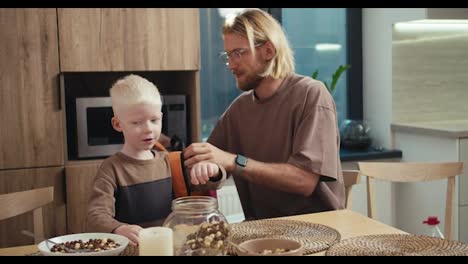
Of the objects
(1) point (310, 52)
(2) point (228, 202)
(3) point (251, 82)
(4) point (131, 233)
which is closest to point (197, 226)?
(4) point (131, 233)

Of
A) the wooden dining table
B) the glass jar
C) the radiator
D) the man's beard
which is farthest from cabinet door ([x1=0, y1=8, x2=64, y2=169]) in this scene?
the glass jar

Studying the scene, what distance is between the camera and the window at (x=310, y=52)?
3.57 m

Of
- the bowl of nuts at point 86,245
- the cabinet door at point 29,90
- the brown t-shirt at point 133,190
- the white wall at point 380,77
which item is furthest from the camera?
the white wall at point 380,77

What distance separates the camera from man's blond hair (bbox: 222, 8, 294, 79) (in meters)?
2.04

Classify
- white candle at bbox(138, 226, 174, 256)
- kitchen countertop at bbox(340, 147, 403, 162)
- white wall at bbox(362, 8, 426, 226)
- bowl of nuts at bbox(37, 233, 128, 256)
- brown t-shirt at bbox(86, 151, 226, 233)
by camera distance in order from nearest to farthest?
white candle at bbox(138, 226, 174, 256), bowl of nuts at bbox(37, 233, 128, 256), brown t-shirt at bbox(86, 151, 226, 233), kitchen countertop at bbox(340, 147, 403, 162), white wall at bbox(362, 8, 426, 226)

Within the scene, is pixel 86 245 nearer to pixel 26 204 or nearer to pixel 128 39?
pixel 26 204

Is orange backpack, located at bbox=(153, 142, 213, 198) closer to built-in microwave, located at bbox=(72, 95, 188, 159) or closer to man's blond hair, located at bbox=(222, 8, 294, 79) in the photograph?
man's blond hair, located at bbox=(222, 8, 294, 79)

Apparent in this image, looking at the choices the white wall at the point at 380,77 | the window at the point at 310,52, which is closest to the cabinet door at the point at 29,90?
the window at the point at 310,52

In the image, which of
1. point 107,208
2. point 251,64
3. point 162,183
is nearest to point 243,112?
point 251,64

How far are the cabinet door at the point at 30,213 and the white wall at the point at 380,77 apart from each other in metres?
1.86

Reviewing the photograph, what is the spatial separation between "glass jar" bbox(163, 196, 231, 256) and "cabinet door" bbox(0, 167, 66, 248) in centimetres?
181

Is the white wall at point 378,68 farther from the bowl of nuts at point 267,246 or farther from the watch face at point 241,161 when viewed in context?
the bowl of nuts at point 267,246

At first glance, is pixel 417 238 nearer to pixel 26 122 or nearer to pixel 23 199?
pixel 23 199

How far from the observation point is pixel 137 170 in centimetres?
160
